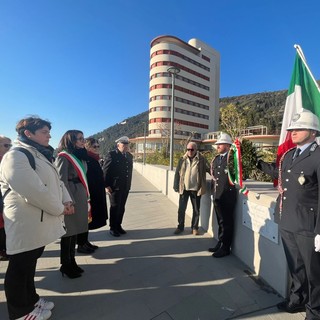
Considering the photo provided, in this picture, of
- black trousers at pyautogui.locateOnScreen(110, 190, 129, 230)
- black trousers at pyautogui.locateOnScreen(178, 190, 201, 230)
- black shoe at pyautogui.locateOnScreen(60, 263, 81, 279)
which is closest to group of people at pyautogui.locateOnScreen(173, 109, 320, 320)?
black trousers at pyautogui.locateOnScreen(178, 190, 201, 230)

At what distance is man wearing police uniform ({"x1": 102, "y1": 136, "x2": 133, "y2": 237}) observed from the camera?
4.96 metres

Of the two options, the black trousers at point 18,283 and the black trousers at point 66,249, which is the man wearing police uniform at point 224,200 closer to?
the black trousers at point 66,249

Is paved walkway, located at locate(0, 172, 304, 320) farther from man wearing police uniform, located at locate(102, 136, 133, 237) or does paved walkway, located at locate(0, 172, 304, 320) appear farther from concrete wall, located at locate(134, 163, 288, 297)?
man wearing police uniform, located at locate(102, 136, 133, 237)

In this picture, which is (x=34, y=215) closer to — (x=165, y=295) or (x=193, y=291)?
(x=165, y=295)

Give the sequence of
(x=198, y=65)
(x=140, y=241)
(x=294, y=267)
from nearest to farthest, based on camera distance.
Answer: (x=294, y=267)
(x=140, y=241)
(x=198, y=65)

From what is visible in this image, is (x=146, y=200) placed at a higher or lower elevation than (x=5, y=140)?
lower

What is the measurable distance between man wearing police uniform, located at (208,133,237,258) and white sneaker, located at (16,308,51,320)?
98.7 inches

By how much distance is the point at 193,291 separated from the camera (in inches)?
113

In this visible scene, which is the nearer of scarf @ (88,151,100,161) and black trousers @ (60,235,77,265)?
black trousers @ (60,235,77,265)

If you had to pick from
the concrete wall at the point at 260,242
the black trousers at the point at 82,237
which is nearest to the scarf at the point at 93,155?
the black trousers at the point at 82,237

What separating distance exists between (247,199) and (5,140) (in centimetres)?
381

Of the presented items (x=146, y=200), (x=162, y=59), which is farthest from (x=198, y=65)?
(x=146, y=200)

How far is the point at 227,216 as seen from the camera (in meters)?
3.81

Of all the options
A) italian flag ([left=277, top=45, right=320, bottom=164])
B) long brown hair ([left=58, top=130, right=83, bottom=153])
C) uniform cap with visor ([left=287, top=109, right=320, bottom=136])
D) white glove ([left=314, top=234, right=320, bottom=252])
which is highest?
italian flag ([left=277, top=45, right=320, bottom=164])
